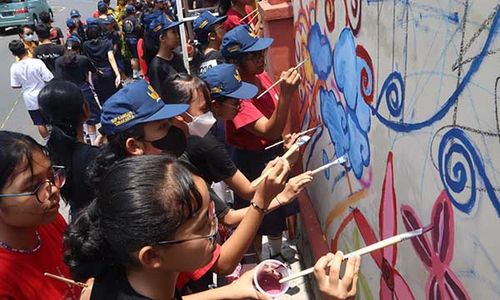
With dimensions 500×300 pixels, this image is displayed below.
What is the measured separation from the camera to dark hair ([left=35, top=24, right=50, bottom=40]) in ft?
21.6

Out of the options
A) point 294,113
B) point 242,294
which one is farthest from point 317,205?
point 242,294

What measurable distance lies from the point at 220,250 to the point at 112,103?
2.70 feet

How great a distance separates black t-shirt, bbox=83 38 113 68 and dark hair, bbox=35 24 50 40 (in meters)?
0.53

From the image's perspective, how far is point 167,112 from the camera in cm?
228

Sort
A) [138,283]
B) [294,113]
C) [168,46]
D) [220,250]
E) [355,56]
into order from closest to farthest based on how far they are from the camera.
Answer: [138,283], [220,250], [355,56], [294,113], [168,46]

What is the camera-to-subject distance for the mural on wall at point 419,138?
47.0 inches

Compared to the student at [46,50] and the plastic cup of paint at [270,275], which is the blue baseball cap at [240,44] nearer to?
the plastic cup of paint at [270,275]

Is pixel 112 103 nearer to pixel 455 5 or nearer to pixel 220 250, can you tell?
pixel 220 250

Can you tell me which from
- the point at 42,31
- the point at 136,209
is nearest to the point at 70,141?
the point at 136,209

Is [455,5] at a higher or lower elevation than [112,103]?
higher

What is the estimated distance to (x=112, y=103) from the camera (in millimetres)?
2301

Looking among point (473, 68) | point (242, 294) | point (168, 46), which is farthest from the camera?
point (168, 46)

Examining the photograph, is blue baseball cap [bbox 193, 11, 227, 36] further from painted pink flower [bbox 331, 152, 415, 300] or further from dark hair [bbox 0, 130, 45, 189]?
dark hair [bbox 0, 130, 45, 189]

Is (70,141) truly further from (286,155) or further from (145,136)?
(286,155)
